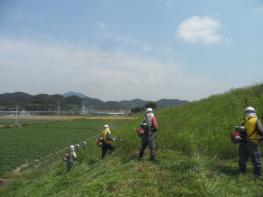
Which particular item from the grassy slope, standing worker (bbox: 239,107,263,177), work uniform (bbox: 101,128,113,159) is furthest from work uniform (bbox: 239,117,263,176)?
work uniform (bbox: 101,128,113,159)

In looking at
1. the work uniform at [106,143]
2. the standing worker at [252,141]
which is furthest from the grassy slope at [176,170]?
the work uniform at [106,143]

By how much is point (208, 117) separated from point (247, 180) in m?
9.15

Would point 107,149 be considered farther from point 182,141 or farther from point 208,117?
point 208,117

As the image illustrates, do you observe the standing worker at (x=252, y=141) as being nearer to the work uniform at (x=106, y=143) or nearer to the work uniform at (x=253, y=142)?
the work uniform at (x=253, y=142)

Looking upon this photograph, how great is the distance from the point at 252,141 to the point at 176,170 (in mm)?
2136

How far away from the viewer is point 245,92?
840 inches

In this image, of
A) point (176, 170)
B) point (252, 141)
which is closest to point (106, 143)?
point (176, 170)

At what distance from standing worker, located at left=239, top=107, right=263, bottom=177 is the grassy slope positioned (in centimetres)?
33

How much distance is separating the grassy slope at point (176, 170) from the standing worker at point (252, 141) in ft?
1.09

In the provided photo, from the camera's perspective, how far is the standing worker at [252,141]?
946cm

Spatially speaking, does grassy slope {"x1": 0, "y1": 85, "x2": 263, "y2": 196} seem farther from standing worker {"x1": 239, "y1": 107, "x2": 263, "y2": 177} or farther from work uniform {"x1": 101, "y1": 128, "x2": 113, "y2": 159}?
work uniform {"x1": 101, "y1": 128, "x2": 113, "y2": 159}

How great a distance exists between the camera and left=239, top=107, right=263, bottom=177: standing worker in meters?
9.46

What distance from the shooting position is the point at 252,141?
9.61m

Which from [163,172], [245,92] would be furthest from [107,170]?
[245,92]
